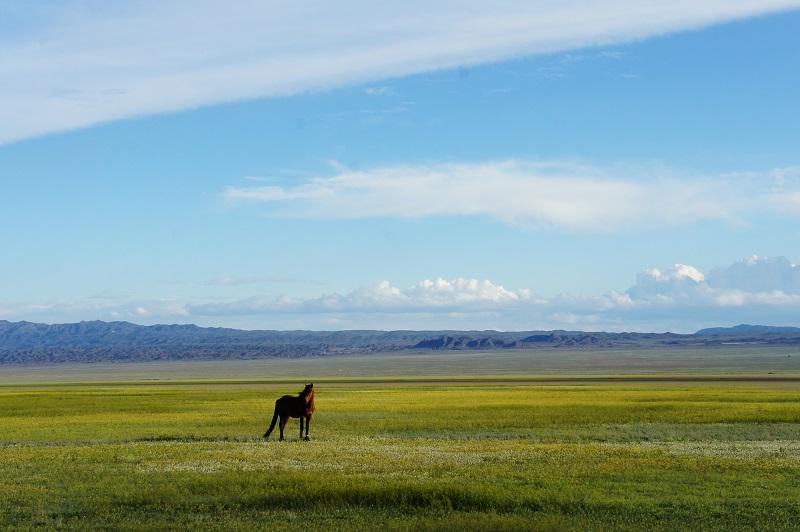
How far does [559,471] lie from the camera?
22359 mm

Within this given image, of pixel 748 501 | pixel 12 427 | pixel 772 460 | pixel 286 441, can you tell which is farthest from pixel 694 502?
pixel 12 427

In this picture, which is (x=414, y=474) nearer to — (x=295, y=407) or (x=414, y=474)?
(x=414, y=474)

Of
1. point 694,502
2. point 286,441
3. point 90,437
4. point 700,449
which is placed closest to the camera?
point 694,502

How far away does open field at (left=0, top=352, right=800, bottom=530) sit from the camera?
17.3 meters

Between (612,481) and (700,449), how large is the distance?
742cm

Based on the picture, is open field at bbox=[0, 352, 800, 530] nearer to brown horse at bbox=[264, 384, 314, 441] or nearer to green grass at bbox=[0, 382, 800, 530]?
green grass at bbox=[0, 382, 800, 530]

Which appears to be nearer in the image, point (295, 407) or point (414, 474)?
point (414, 474)

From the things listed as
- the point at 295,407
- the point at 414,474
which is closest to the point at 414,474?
the point at 414,474

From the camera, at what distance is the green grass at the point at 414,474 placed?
1730cm

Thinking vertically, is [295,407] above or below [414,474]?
above

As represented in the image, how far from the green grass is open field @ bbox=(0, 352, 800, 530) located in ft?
0.20

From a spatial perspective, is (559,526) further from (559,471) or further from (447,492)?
(559,471)

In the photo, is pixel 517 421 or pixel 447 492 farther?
pixel 517 421

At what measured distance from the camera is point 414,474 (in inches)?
863
